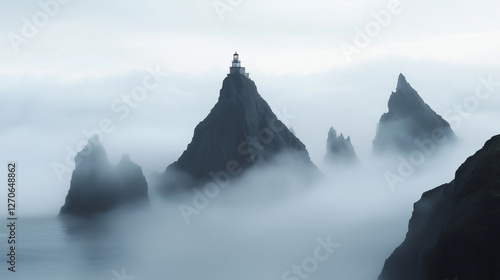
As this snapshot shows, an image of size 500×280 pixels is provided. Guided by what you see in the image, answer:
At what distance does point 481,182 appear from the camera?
3981 inches

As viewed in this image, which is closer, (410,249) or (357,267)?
(410,249)

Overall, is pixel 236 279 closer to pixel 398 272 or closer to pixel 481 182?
pixel 398 272

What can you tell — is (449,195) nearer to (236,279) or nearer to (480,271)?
(480,271)

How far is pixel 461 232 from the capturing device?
3669 inches

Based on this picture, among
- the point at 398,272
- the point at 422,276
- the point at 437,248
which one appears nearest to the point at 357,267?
the point at 398,272

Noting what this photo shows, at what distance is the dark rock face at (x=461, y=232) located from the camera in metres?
89.8

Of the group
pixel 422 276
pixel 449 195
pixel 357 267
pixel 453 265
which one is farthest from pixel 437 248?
pixel 357 267

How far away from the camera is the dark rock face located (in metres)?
89.8

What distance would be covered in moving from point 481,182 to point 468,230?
1071 cm

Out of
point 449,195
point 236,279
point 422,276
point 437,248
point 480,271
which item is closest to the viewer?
point 480,271

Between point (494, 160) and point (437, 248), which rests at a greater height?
point (494, 160)

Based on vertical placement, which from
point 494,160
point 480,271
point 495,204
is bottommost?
point 480,271

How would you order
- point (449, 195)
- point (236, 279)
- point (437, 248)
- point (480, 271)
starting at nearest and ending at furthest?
point (480, 271)
point (437, 248)
point (449, 195)
point (236, 279)

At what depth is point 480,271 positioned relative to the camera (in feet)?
289
